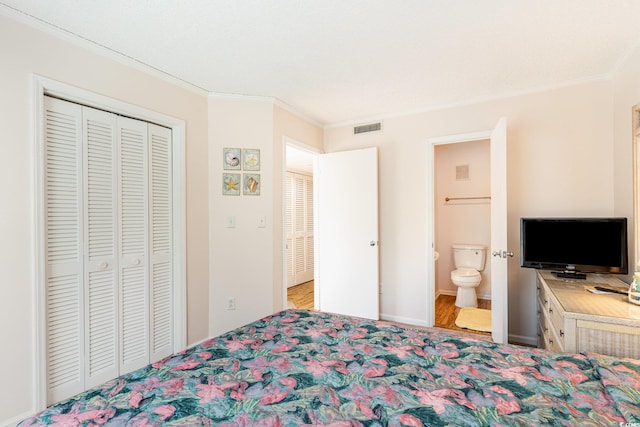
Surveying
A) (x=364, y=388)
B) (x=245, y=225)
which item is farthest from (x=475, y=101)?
(x=364, y=388)

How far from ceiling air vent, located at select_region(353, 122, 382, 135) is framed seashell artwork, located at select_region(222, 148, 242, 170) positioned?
1502mm

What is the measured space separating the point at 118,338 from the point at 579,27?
3.71 meters

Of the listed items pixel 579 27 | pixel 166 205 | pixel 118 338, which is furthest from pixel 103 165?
pixel 579 27

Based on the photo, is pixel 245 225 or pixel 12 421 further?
pixel 245 225

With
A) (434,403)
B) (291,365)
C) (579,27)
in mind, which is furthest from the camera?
(579,27)

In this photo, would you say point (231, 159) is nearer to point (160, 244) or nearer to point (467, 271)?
point (160, 244)

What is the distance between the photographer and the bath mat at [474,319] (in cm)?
331

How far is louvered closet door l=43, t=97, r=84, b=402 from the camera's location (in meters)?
1.94

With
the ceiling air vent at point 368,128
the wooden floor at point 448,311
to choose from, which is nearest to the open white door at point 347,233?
the ceiling air vent at point 368,128

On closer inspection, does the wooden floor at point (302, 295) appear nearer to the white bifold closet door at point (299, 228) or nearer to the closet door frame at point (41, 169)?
the white bifold closet door at point (299, 228)

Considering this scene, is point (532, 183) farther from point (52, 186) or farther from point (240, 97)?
point (52, 186)

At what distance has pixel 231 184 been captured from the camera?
9.91 ft

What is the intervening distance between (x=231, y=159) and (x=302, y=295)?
266 cm

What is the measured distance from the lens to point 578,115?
8.95ft
